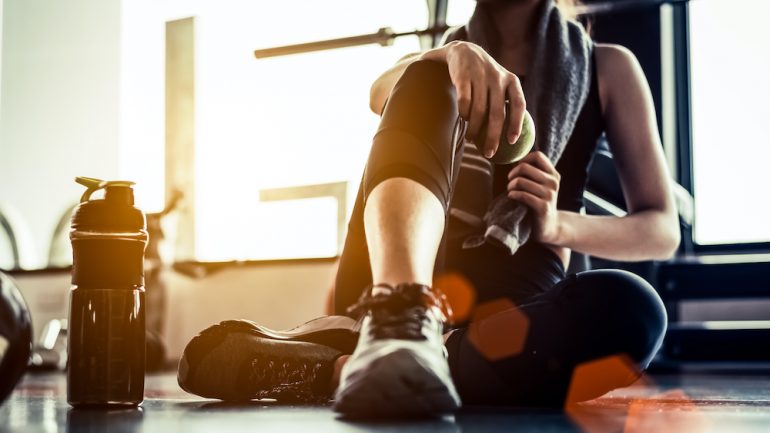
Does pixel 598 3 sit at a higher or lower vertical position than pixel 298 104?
higher

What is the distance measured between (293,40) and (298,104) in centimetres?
34

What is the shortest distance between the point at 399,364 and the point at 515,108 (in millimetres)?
311

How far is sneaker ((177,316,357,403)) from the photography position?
39.0 inches

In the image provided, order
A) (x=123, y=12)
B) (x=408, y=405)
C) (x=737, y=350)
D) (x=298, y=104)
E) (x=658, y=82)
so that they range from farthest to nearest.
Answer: (x=123, y=12) → (x=298, y=104) → (x=658, y=82) → (x=737, y=350) → (x=408, y=405)

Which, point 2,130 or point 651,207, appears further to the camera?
point 2,130

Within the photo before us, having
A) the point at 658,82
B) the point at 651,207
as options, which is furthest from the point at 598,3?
the point at 651,207

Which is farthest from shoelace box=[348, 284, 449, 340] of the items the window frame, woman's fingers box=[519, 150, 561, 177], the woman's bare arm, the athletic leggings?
the window frame

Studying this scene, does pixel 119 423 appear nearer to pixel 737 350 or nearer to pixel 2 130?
pixel 737 350

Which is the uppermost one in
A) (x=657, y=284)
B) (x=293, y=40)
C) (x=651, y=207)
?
(x=293, y=40)

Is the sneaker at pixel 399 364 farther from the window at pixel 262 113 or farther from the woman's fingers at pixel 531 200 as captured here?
the window at pixel 262 113

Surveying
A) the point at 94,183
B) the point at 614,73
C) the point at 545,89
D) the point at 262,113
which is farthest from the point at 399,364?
the point at 262,113

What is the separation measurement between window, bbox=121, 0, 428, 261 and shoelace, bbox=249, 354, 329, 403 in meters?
2.09

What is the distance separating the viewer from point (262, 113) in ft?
11.0

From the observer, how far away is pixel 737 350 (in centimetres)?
285
